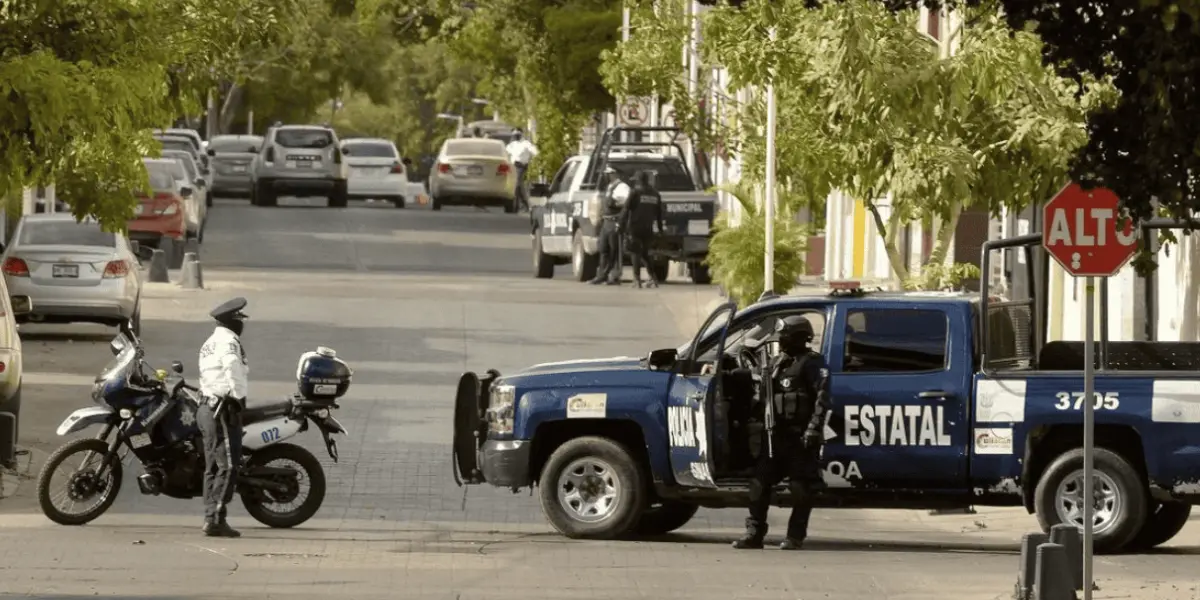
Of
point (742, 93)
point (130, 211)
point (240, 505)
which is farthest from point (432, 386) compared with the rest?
point (742, 93)

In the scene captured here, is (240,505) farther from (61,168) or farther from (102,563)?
(61,168)

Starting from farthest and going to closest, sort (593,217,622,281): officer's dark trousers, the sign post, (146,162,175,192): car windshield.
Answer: (146,162,175,192): car windshield, (593,217,622,281): officer's dark trousers, the sign post

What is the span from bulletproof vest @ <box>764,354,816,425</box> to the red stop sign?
6.80 feet

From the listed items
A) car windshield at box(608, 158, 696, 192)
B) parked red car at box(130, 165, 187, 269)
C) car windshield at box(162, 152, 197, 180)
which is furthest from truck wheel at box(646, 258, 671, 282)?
car windshield at box(162, 152, 197, 180)

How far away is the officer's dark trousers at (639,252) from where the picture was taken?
36.8 meters

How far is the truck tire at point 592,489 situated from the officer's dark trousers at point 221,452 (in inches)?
76.6

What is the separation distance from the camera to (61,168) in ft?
75.5

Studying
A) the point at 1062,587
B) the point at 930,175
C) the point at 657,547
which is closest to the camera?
the point at 1062,587

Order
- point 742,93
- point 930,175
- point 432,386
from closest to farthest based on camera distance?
point 930,175 → point 432,386 → point 742,93

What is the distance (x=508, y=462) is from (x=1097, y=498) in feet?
12.1

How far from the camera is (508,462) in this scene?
17.1 m

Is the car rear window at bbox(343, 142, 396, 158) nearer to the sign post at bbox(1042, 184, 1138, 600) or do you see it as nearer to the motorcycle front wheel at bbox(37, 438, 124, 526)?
the motorcycle front wheel at bbox(37, 438, 124, 526)

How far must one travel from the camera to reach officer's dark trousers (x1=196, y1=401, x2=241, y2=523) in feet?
54.5

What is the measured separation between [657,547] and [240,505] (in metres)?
3.48
